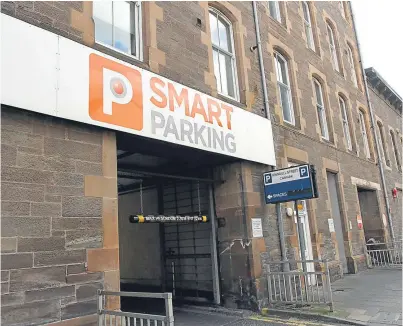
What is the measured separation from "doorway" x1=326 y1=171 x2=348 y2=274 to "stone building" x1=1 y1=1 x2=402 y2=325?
1.8 inches

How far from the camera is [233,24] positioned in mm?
9227

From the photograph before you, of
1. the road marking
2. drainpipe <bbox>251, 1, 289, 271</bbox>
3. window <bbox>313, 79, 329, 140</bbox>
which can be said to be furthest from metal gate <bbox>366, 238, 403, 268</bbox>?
the road marking

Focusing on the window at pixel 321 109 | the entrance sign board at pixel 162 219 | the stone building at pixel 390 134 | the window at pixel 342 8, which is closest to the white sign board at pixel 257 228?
the entrance sign board at pixel 162 219

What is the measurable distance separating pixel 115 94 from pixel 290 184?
157 inches

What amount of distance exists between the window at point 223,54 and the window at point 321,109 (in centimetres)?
520

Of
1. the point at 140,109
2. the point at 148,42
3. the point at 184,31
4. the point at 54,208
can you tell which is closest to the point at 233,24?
the point at 184,31

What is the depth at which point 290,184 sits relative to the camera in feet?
24.6

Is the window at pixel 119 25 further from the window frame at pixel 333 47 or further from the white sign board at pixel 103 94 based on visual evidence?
the window frame at pixel 333 47

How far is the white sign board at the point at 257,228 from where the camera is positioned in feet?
25.4

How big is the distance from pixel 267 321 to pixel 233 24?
681 cm

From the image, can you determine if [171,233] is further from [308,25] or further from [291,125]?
[308,25]

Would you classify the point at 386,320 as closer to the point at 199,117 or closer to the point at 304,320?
the point at 304,320

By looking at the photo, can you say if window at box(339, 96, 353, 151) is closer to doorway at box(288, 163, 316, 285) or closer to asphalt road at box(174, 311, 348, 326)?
doorway at box(288, 163, 316, 285)

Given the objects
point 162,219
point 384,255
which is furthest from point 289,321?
point 384,255
